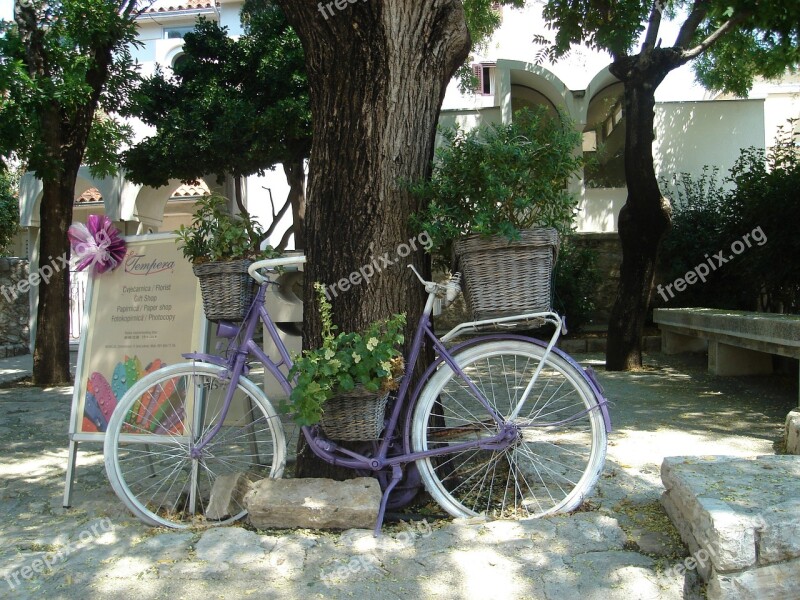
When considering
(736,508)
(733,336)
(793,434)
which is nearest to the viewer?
(736,508)

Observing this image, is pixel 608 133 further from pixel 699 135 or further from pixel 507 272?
pixel 507 272

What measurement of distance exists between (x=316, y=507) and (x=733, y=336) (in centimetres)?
511

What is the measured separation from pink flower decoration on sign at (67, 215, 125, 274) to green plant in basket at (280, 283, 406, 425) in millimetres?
1396

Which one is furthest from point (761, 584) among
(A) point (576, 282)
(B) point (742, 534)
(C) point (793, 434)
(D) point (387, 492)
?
(A) point (576, 282)

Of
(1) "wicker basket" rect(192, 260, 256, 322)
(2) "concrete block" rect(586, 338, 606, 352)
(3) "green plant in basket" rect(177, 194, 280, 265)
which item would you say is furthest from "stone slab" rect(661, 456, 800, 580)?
(2) "concrete block" rect(586, 338, 606, 352)

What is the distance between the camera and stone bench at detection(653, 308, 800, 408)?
546 cm

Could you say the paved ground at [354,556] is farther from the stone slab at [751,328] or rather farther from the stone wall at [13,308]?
the stone wall at [13,308]

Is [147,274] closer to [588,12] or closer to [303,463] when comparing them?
[303,463]

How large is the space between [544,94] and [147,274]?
11.0 meters

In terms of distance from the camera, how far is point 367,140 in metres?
3.29

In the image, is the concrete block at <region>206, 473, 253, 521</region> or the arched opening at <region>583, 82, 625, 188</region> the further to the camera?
the arched opening at <region>583, 82, 625, 188</region>

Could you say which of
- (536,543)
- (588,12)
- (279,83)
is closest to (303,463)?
(536,543)

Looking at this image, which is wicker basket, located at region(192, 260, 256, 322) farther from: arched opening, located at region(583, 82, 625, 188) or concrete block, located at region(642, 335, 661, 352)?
arched opening, located at region(583, 82, 625, 188)

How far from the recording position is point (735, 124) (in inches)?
488
